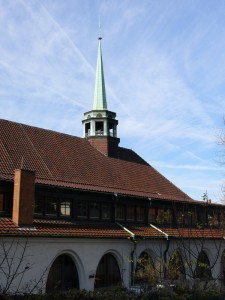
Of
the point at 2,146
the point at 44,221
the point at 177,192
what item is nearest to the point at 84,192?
the point at 44,221

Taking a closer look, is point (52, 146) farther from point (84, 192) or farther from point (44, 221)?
point (44, 221)

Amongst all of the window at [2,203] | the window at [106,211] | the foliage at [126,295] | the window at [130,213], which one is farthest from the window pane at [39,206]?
the foliage at [126,295]

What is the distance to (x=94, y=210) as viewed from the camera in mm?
24531

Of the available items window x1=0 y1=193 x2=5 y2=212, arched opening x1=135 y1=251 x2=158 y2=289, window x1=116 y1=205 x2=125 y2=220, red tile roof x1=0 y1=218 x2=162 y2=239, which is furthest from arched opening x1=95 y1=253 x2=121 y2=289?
window x1=0 y1=193 x2=5 y2=212

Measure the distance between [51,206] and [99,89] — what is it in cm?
1694

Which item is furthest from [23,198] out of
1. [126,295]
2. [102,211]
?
[126,295]

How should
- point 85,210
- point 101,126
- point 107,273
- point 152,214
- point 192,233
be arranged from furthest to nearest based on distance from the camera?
point 101,126 < point 192,233 < point 152,214 < point 85,210 < point 107,273

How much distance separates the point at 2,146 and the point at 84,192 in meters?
5.35

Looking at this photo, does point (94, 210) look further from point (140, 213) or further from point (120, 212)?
point (140, 213)

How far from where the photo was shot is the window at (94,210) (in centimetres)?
2433

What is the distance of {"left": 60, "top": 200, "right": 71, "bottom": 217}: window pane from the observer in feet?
74.3

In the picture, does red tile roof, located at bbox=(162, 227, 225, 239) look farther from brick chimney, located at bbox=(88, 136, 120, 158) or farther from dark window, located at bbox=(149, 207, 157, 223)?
brick chimney, located at bbox=(88, 136, 120, 158)

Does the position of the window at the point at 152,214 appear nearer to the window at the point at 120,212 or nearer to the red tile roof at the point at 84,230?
the red tile roof at the point at 84,230

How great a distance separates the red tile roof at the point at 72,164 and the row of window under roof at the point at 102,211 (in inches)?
34.6
